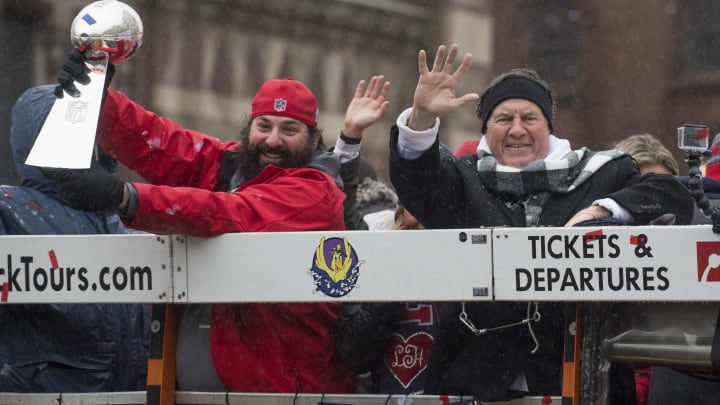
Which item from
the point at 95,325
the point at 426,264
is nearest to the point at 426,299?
the point at 426,264

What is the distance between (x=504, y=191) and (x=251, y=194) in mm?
806

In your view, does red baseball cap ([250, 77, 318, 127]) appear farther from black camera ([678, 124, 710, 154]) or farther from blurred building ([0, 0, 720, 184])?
blurred building ([0, 0, 720, 184])

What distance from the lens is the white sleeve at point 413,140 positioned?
3.97 meters

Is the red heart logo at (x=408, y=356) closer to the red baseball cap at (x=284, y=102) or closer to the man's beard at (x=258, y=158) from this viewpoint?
the man's beard at (x=258, y=158)

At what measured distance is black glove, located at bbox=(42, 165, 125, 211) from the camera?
3.54 m

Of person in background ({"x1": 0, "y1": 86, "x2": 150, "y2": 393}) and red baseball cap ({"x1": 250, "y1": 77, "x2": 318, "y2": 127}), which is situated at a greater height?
red baseball cap ({"x1": 250, "y1": 77, "x2": 318, "y2": 127})

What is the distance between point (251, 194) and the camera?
3.99 meters

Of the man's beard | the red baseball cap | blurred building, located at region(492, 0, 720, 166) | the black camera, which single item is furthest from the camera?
blurred building, located at region(492, 0, 720, 166)

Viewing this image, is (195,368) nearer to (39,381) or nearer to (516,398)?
(39,381)

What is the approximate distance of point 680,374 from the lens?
363 cm

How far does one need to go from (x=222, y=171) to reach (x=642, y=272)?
1.90 meters

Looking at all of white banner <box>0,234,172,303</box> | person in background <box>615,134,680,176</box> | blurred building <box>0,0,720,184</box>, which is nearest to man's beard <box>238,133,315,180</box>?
white banner <box>0,234,172,303</box>

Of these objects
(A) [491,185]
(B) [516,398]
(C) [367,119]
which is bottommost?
(B) [516,398]

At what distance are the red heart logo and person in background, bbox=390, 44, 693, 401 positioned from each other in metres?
0.15
